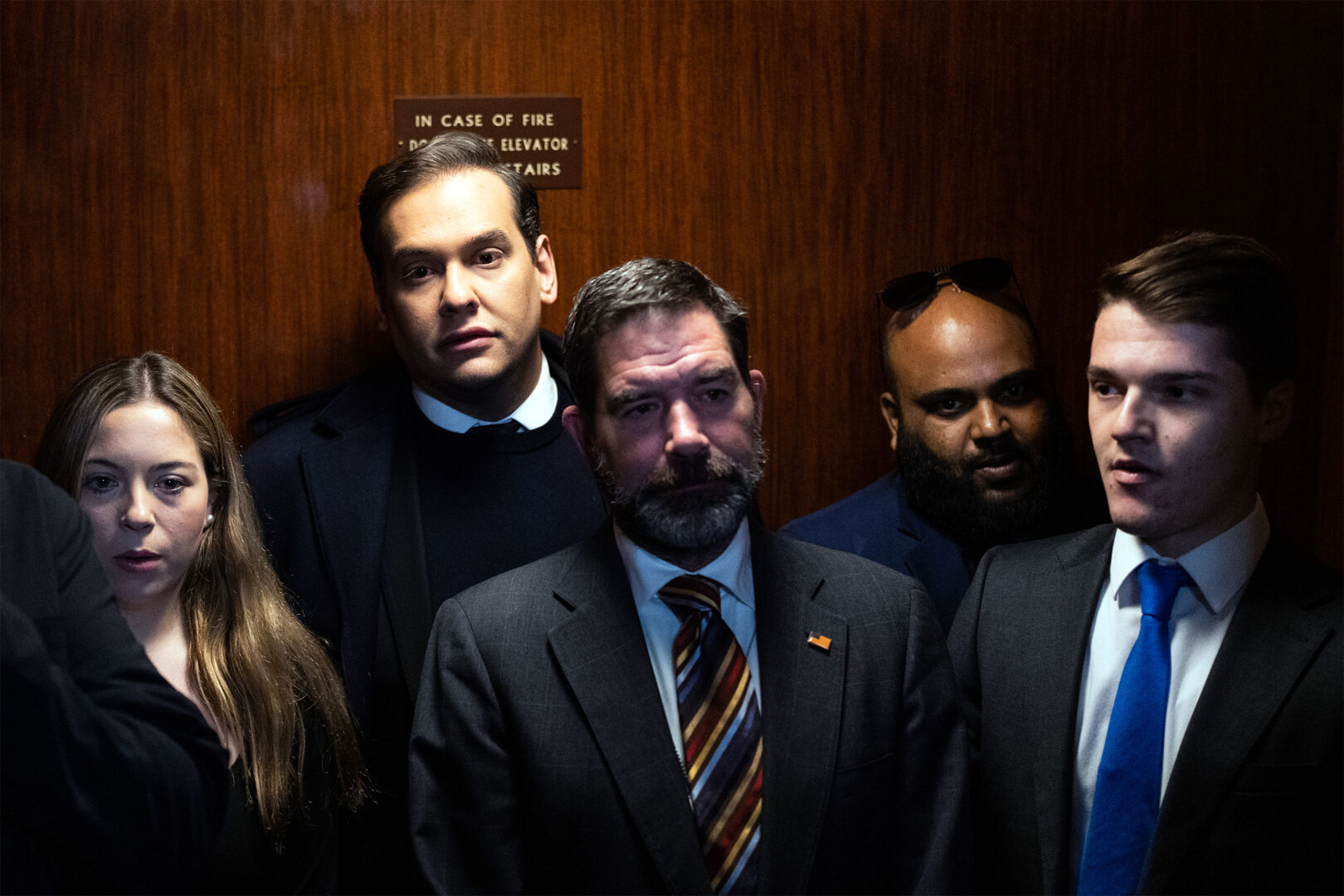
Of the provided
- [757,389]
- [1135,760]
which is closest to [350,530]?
[757,389]

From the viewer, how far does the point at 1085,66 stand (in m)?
2.44

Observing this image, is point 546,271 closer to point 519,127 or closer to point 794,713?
point 519,127

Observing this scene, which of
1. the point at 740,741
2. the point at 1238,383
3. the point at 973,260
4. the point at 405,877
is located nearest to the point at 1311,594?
the point at 1238,383

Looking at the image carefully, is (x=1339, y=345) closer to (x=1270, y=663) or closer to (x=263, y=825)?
(x=1270, y=663)

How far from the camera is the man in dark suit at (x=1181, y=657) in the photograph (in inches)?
59.1

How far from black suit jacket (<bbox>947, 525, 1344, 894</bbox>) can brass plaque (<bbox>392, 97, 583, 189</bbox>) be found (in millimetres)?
1238

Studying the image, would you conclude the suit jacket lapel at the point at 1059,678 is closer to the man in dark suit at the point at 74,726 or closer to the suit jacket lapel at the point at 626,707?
the suit jacket lapel at the point at 626,707

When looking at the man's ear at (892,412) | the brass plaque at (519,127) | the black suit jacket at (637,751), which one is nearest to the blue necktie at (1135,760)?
the black suit jacket at (637,751)

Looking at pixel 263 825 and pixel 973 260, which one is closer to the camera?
pixel 263 825

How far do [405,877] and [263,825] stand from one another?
21.2 inches

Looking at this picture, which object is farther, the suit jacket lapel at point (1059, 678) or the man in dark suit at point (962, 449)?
the man in dark suit at point (962, 449)

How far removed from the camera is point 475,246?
200cm

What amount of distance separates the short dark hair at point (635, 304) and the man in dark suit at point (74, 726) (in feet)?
2.23

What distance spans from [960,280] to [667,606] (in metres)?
0.98
